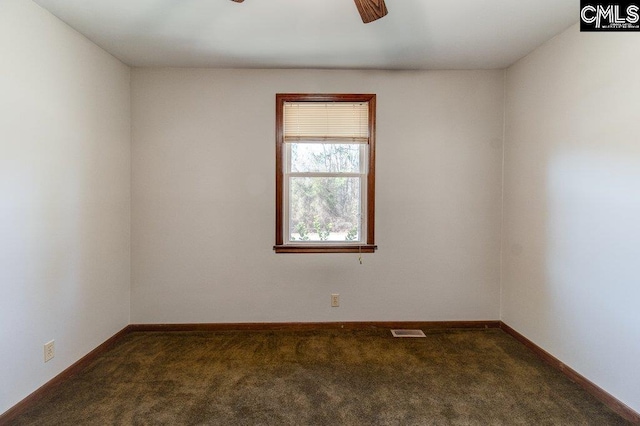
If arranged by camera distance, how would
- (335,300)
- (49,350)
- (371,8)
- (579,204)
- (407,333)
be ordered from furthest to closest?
(335,300) → (407,333) → (579,204) → (49,350) → (371,8)

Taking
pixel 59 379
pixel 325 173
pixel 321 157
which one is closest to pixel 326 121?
pixel 321 157

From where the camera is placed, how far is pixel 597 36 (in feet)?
6.89

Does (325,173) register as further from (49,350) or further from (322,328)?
(49,350)

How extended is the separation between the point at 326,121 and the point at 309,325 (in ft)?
6.92

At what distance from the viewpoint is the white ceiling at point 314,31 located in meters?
2.07

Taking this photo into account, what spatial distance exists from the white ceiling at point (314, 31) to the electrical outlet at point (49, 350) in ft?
7.69

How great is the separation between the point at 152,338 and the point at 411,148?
10.4ft

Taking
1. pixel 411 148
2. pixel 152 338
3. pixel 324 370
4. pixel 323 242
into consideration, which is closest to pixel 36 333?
pixel 152 338

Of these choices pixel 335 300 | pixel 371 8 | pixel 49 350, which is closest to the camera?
pixel 371 8

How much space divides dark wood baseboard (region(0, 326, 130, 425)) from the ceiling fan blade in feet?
10.2

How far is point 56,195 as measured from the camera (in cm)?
219

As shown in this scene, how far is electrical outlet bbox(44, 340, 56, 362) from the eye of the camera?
6.96 feet

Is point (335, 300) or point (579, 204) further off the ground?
point (579, 204)

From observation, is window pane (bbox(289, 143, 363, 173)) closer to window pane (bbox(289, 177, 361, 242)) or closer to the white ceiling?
window pane (bbox(289, 177, 361, 242))
